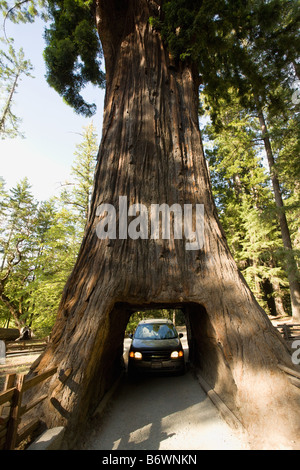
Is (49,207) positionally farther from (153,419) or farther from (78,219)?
(153,419)

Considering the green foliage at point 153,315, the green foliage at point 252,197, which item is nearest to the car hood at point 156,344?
the green foliage at point 252,197

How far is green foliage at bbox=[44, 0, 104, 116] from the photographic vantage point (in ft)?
22.5

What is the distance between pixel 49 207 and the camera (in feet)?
73.7

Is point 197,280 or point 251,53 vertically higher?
point 251,53

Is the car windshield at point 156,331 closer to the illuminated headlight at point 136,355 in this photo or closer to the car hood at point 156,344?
the car hood at point 156,344

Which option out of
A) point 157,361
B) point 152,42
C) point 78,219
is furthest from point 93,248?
point 78,219

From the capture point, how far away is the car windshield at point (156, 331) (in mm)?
6420

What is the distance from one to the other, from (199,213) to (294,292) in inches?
458

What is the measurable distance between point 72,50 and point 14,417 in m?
9.04

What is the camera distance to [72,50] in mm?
6941

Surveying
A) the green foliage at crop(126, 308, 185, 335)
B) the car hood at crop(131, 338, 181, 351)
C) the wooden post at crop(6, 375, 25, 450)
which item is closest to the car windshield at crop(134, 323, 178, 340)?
the car hood at crop(131, 338, 181, 351)

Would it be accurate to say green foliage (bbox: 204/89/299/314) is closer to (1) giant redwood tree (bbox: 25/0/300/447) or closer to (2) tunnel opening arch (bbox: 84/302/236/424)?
(1) giant redwood tree (bbox: 25/0/300/447)

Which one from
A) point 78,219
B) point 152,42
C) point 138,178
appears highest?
point 152,42
